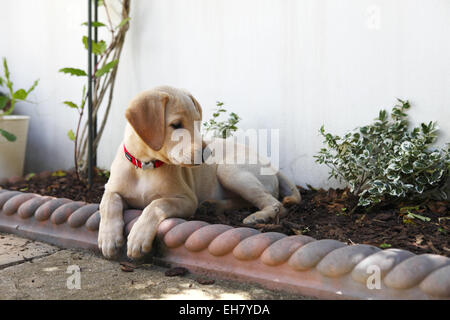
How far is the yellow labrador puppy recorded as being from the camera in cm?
311

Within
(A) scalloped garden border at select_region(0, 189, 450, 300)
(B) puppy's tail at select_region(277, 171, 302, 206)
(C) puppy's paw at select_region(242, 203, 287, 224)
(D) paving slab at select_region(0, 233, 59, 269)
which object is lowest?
(D) paving slab at select_region(0, 233, 59, 269)

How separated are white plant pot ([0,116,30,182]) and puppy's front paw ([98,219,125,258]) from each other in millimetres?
2897

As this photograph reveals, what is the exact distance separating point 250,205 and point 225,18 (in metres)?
1.99

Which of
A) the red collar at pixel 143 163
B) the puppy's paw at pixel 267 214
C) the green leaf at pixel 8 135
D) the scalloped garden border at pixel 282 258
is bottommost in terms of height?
the scalloped garden border at pixel 282 258

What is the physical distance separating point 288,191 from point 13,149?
135 inches

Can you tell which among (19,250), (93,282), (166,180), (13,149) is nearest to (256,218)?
(166,180)

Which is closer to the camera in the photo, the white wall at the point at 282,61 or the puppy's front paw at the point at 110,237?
the puppy's front paw at the point at 110,237

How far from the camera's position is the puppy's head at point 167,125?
3.10 metres

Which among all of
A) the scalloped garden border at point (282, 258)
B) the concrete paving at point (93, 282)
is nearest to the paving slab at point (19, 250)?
the concrete paving at point (93, 282)

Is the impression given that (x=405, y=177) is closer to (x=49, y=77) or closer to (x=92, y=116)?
Result: (x=92, y=116)

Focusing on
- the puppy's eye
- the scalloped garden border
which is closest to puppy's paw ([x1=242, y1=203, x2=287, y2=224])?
the scalloped garden border

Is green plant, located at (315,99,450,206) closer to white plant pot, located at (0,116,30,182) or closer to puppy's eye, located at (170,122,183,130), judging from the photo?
puppy's eye, located at (170,122,183,130)

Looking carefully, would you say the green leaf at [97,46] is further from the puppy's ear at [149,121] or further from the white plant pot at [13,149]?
the puppy's ear at [149,121]
